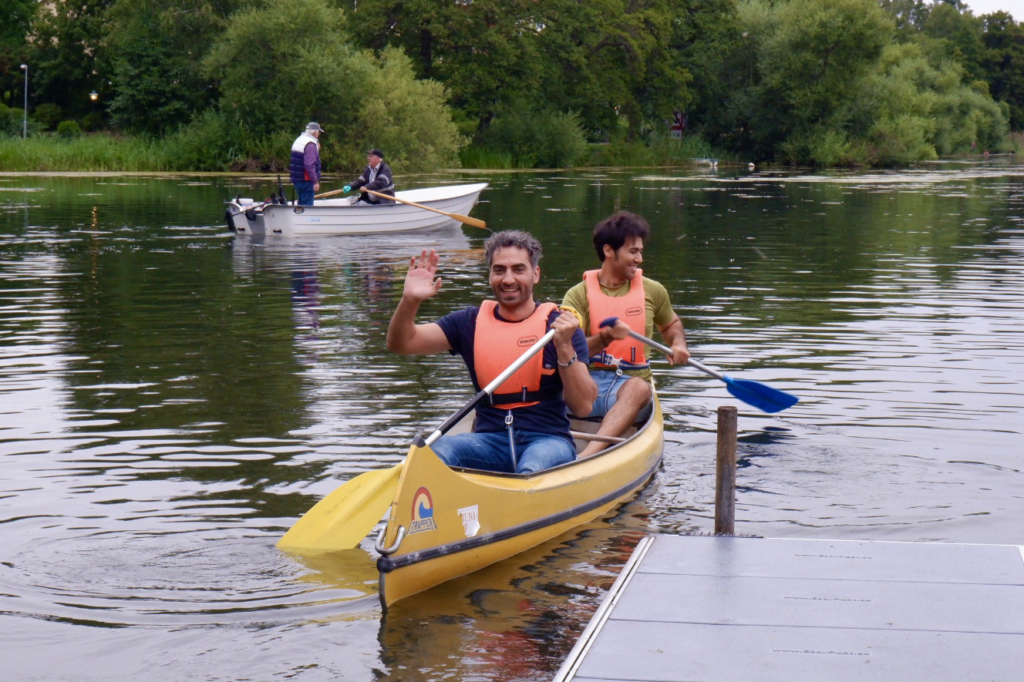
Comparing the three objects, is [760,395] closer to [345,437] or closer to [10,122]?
[345,437]

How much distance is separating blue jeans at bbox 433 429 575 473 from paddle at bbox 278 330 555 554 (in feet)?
0.83

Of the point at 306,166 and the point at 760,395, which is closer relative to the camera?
the point at 760,395

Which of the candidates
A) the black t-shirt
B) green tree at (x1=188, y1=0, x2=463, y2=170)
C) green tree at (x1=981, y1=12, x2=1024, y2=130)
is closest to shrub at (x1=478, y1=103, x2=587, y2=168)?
green tree at (x1=188, y1=0, x2=463, y2=170)

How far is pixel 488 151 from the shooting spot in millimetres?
52062

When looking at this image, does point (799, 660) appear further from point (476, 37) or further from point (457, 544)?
point (476, 37)

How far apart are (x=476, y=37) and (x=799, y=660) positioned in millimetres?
50091

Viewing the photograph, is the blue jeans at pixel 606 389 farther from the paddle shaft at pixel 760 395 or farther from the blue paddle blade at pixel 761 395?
the blue paddle blade at pixel 761 395

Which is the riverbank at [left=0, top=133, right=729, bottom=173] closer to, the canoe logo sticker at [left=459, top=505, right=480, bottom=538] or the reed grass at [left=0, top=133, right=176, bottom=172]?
the reed grass at [left=0, top=133, right=176, bottom=172]

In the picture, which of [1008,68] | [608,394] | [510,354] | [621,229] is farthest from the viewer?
[1008,68]

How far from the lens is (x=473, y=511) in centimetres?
497

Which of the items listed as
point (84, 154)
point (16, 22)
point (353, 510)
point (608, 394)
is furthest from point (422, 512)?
point (16, 22)

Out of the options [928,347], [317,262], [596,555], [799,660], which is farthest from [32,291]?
[799,660]

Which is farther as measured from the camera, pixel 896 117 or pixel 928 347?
pixel 896 117

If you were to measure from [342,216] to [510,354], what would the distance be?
15384mm
